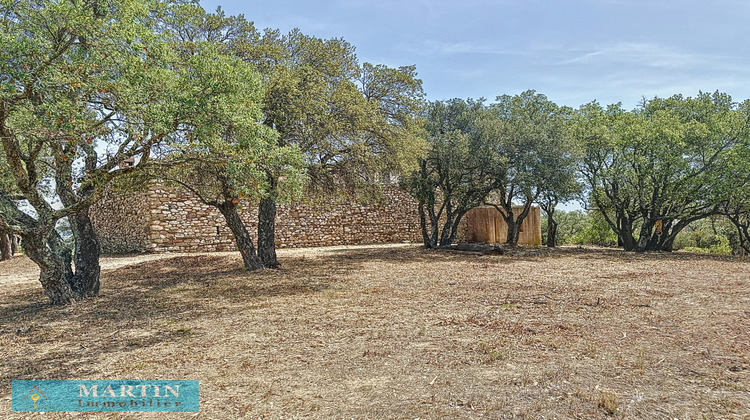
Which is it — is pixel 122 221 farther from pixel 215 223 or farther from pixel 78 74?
pixel 78 74

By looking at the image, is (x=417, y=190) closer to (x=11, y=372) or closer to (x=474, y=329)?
(x=474, y=329)

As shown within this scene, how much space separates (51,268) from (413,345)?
5.79 meters

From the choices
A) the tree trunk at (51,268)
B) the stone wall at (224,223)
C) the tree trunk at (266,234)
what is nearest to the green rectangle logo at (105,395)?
the tree trunk at (51,268)

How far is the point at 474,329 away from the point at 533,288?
3.16m

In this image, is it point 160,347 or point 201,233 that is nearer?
point 160,347

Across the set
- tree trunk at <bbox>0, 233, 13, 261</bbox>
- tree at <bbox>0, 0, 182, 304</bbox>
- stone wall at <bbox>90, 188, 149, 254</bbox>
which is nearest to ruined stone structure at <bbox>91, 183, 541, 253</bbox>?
stone wall at <bbox>90, 188, 149, 254</bbox>

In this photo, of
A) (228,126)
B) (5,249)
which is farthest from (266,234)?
(5,249)

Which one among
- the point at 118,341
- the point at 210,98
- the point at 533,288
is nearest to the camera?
the point at 118,341

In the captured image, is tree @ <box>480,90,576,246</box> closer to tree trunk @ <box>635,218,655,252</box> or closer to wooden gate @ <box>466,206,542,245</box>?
Result: tree trunk @ <box>635,218,655,252</box>

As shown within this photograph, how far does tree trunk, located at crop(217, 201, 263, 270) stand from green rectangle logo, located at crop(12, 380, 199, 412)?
20.9ft

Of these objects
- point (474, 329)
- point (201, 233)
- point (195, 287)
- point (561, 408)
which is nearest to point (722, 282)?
point (474, 329)

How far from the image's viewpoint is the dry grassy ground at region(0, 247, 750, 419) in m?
3.04

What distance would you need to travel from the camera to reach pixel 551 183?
1388 cm

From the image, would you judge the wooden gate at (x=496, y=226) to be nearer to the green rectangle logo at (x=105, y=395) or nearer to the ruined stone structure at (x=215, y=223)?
the ruined stone structure at (x=215, y=223)
